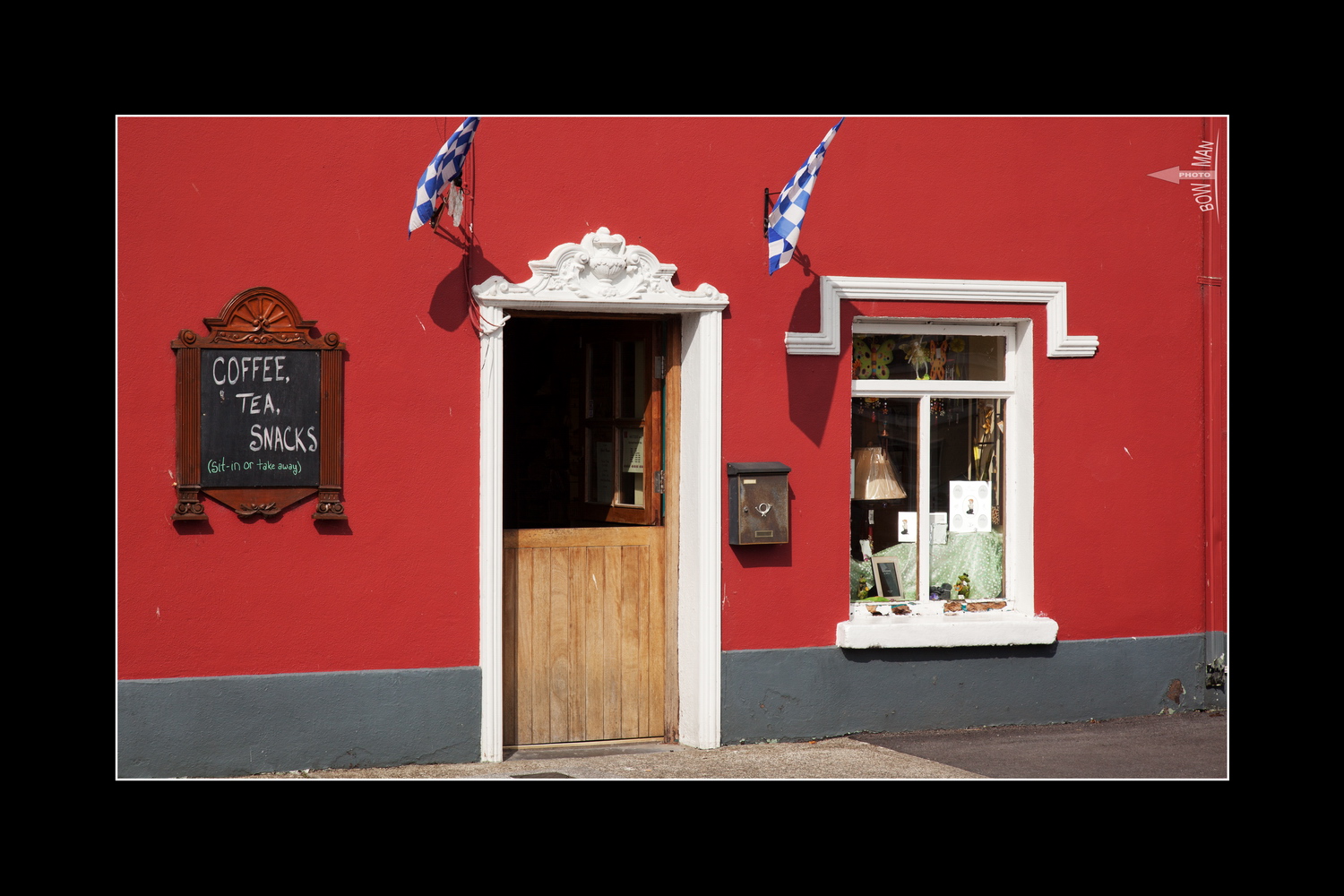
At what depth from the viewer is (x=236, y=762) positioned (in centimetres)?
629

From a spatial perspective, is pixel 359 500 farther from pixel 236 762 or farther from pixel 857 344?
pixel 857 344

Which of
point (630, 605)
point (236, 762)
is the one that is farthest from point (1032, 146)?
point (236, 762)

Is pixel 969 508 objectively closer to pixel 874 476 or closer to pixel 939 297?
pixel 874 476

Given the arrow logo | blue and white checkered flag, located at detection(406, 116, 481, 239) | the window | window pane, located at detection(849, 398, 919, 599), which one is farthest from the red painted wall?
blue and white checkered flag, located at detection(406, 116, 481, 239)

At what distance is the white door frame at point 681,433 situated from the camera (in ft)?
21.7

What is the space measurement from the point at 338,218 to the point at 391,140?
487 mm

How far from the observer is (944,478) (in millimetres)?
7684

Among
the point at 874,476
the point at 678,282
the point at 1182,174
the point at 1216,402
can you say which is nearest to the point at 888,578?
the point at 874,476

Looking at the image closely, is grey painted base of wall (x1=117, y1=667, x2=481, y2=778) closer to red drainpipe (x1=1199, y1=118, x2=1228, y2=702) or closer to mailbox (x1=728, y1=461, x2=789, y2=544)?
mailbox (x1=728, y1=461, x2=789, y2=544)

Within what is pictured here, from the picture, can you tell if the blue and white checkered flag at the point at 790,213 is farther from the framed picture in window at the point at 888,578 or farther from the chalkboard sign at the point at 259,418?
the chalkboard sign at the point at 259,418

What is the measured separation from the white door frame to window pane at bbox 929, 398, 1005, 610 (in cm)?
158

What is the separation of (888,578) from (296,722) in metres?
3.48

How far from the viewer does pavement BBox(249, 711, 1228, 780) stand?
21.0 feet

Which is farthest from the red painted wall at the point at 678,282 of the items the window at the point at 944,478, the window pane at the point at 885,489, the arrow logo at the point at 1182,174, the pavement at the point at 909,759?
the pavement at the point at 909,759
